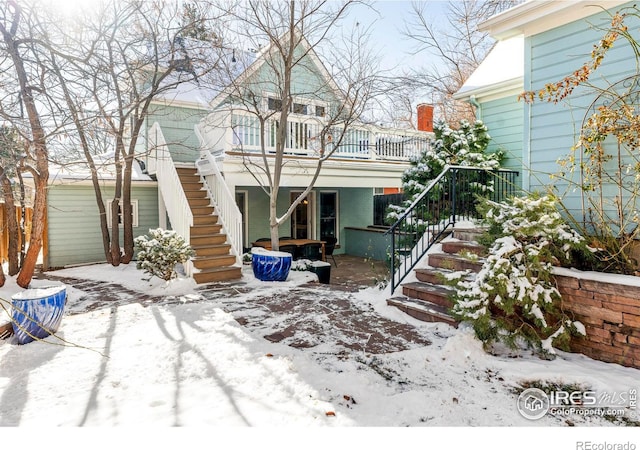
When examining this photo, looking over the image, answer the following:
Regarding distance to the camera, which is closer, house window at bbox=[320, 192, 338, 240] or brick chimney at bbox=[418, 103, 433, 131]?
brick chimney at bbox=[418, 103, 433, 131]

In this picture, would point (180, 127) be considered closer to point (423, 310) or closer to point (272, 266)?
point (272, 266)

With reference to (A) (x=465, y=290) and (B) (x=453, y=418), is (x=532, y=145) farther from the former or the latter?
(B) (x=453, y=418)

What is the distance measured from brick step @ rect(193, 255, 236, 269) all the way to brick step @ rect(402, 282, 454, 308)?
3603mm

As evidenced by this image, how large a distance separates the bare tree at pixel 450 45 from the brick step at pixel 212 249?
10614mm

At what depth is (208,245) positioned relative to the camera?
7.59m

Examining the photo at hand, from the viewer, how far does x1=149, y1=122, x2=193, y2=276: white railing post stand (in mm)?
7215

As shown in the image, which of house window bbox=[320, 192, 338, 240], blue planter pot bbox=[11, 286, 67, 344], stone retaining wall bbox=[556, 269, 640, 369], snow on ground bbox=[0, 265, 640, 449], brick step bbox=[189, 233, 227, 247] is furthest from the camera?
house window bbox=[320, 192, 338, 240]

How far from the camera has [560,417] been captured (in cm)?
261

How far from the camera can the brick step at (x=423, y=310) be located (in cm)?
438

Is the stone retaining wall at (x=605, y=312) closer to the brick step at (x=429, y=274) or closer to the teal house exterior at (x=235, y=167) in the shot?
the brick step at (x=429, y=274)

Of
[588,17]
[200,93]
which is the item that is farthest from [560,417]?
[200,93]

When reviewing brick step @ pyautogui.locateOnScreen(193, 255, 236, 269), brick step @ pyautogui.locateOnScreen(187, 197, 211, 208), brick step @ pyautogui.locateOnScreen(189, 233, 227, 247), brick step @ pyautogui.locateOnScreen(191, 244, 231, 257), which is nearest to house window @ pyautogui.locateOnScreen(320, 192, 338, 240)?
brick step @ pyautogui.locateOnScreen(187, 197, 211, 208)

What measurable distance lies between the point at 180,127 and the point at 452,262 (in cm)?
854

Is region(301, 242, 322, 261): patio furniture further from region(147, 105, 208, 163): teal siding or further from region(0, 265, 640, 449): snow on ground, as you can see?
region(0, 265, 640, 449): snow on ground
